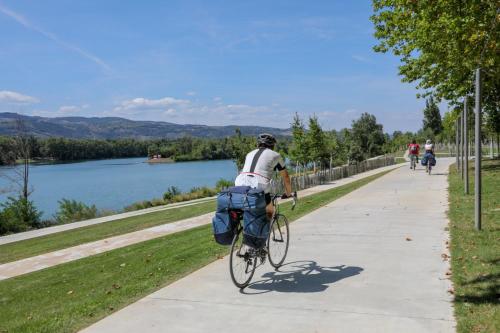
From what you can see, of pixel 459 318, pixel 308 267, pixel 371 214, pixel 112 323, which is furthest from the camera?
pixel 371 214

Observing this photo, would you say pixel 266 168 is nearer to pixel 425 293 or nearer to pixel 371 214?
pixel 425 293

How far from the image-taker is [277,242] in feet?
21.5

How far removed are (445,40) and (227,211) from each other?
42.0ft

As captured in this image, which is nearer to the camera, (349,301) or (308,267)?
(349,301)

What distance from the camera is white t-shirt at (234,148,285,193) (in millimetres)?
5617

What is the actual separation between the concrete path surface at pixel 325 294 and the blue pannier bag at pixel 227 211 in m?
0.62

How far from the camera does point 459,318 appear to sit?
4.28 meters

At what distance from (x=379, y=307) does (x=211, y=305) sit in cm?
169

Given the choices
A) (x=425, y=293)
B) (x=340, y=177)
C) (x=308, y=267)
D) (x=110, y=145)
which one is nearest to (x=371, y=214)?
(x=308, y=267)

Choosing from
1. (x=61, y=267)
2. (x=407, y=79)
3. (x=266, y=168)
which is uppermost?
(x=407, y=79)

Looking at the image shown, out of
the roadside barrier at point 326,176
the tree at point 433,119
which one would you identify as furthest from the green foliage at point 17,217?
the tree at point 433,119

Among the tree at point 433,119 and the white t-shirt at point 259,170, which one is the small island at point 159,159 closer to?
the tree at point 433,119

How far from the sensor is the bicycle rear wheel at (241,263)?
5430 mm

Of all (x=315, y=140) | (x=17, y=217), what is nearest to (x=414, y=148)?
(x=315, y=140)
